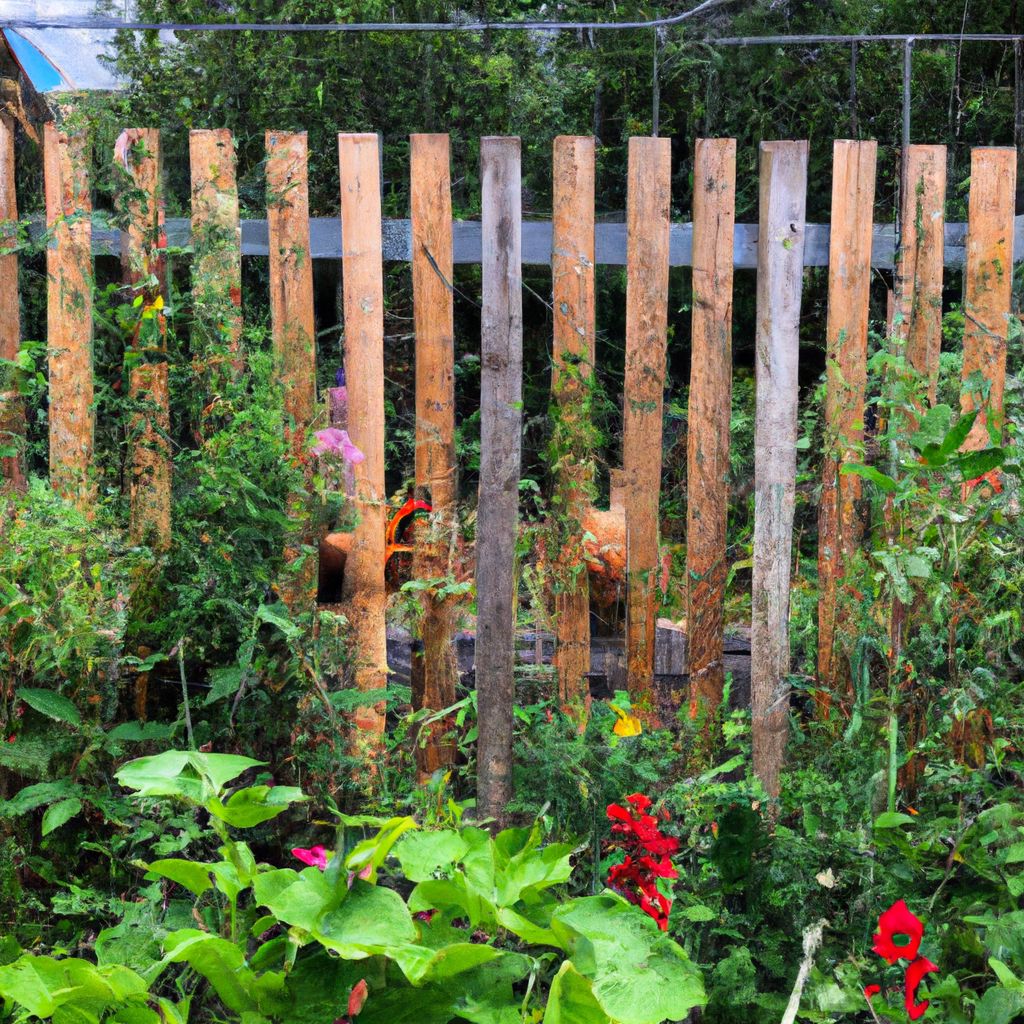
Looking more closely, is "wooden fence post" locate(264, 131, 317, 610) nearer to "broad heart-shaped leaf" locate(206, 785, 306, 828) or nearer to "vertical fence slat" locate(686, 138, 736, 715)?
"vertical fence slat" locate(686, 138, 736, 715)

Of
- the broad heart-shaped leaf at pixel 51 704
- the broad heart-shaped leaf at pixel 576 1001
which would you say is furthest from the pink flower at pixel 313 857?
the broad heart-shaped leaf at pixel 51 704

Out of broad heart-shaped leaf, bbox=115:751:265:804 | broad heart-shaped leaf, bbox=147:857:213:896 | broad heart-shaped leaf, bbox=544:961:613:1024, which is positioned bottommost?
broad heart-shaped leaf, bbox=544:961:613:1024

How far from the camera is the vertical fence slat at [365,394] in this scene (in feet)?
10.2

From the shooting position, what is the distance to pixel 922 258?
3131mm

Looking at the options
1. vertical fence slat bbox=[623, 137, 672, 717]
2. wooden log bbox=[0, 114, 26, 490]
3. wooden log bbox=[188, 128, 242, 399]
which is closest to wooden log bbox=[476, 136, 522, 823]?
vertical fence slat bbox=[623, 137, 672, 717]

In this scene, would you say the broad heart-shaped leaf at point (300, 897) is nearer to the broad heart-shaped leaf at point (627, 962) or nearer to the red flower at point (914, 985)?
the broad heart-shaped leaf at point (627, 962)

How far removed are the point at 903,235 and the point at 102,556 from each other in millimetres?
2147

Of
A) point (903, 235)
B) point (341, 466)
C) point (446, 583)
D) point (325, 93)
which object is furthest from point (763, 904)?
point (325, 93)

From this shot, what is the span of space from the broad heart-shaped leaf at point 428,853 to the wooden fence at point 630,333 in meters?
1.18

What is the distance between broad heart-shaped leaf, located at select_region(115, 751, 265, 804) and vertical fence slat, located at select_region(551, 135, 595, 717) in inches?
53.4

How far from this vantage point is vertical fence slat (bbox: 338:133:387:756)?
3109 millimetres

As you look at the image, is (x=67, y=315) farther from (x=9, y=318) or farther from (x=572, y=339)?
(x=572, y=339)

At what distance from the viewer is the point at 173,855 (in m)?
2.47

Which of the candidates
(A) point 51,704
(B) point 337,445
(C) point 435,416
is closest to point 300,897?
(A) point 51,704
